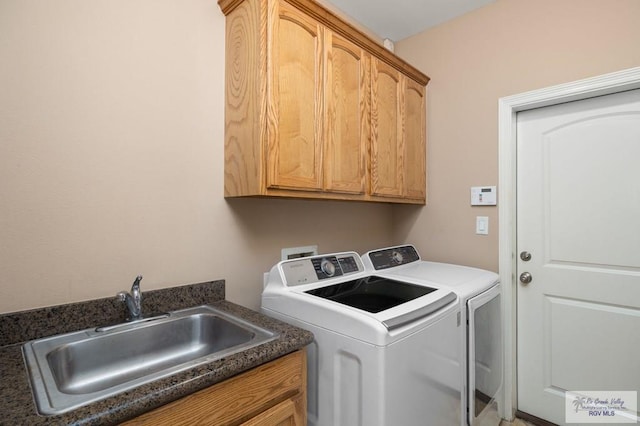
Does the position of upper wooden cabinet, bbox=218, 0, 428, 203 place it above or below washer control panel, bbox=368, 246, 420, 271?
above

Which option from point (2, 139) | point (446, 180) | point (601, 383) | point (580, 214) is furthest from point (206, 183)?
point (601, 383)

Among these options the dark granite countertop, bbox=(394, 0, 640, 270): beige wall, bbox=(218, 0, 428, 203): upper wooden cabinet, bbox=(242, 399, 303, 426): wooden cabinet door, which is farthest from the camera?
bbox=(394, 0, 640, 270): beige wall

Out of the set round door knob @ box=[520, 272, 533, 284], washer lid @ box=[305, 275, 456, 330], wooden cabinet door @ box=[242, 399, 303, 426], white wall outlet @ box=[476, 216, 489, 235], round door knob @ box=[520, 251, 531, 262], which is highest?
white wall outlet @ box=[476, 216, 489, 235]

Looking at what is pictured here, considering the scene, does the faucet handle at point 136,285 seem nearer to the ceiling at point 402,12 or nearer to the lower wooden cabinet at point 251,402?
the lower wooden cabinet at point 251,402

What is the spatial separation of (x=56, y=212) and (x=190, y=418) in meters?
0.84

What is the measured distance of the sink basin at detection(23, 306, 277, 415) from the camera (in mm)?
773

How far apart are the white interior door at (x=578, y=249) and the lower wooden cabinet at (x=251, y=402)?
67.1 inches

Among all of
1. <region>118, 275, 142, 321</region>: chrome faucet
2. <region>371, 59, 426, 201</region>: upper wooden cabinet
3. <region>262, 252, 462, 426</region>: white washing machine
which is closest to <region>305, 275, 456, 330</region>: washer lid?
<region>262, 252, 462, 426</region>: white washing machine

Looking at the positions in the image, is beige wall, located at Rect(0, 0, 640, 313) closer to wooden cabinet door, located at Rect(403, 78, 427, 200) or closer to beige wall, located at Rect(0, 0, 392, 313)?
beige wall, located at Rect(0, 0, 392, 313)

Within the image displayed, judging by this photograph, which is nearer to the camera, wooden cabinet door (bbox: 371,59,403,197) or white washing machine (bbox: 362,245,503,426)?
white washing machine (bbox: 362,245,503,426)

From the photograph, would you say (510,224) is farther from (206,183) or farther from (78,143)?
(78,143)

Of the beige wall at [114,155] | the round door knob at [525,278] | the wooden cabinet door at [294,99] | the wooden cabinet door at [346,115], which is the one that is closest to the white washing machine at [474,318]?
the round door knob at [525,278]

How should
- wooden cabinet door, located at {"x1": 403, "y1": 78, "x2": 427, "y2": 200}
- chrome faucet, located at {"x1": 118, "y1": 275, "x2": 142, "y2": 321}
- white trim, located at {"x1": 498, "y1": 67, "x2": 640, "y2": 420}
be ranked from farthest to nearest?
1. wooden cabinet door, located at {"x1": 403, "y1": 78, "x2": 427, "y2": 200}
2. white trim, located at {"x1": 498, "y1": 67, "x2": 640, "y2": 420}
3. chrome faucet, located at {"x1": 118, "y1": 275, "x2": 142, "y2": 321}

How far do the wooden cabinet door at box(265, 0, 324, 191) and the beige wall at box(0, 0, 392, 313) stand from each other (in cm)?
34
